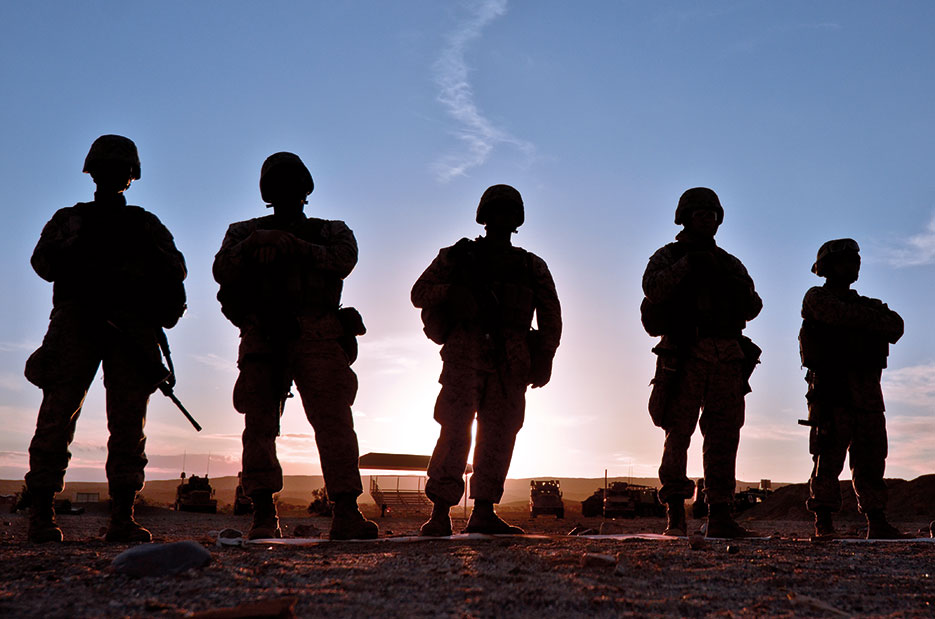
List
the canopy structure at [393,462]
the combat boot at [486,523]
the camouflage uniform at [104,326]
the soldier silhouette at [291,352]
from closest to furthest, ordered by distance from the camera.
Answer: the camouflage uniform at [104,326]
the soldier silhouette at [291,352]
the combat boot at [486,523]
the canopy structure at [393,462]

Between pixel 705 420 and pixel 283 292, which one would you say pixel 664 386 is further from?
pixel 283 292

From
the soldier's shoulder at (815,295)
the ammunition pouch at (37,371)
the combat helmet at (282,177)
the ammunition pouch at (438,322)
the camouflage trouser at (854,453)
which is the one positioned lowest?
the camouflage trouser at (854,453)

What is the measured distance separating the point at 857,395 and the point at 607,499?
24.0m

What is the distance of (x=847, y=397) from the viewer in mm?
7020

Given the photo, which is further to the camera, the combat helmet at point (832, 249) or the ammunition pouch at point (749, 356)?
the combat helmet at point (832, 249)

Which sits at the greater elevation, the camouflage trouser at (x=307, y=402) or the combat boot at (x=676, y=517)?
the camouflage trouser at (x=307, y=402)

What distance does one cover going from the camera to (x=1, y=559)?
12.4 feet

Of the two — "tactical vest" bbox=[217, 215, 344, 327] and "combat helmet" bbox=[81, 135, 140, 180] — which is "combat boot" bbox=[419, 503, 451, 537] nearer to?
"tactical vest" bbox=[217, 215, 344, 327]

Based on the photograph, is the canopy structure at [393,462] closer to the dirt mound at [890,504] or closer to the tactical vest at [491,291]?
the dirt mound at [890,504]

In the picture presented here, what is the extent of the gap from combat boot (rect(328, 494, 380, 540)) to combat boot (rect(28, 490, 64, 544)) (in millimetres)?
1633

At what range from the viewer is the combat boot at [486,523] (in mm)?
5777

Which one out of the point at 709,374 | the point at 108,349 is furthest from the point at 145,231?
the point at 709,374

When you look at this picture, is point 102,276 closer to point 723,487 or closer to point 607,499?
point 723,487

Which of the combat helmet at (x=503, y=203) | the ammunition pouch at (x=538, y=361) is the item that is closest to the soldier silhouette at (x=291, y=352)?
the combat helmet at (x=503, y=203)
